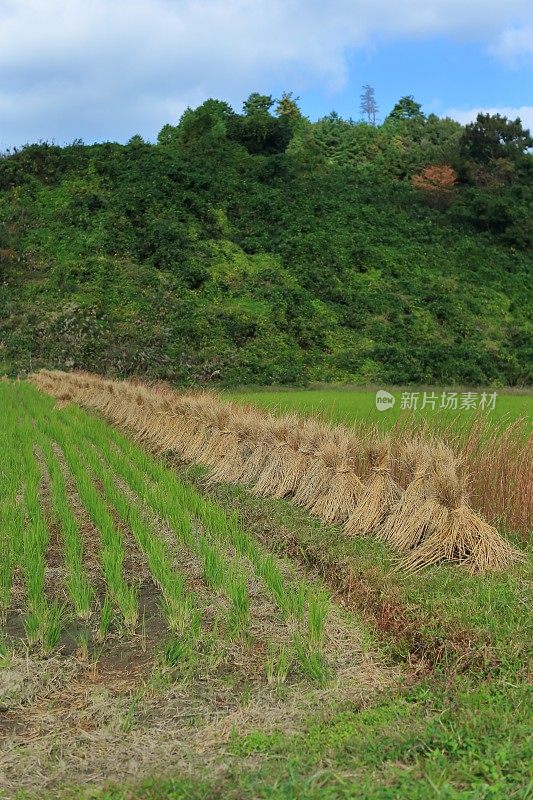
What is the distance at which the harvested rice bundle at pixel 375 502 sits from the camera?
5.07 metres

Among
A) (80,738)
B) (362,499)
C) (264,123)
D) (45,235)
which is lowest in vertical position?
(80,738)

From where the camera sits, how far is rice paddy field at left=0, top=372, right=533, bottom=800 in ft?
7.88

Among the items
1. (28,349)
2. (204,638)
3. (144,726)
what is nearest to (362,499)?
(204,638)

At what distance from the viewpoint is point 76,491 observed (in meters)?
6.77

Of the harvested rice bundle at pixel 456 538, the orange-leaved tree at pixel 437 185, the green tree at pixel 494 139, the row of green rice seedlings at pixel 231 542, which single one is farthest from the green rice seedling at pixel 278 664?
the green tree at pixel 494 139

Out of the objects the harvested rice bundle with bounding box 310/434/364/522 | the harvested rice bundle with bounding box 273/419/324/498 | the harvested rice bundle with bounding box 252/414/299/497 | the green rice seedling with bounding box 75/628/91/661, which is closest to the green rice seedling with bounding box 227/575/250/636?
the green rice seedling with bounding box 75/628/91/661

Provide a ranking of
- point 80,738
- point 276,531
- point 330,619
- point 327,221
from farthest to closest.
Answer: point 327,221 → point 276,531 → point 330,619 → point 80,738

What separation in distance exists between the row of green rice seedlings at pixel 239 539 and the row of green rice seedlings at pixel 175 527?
17 millimetres

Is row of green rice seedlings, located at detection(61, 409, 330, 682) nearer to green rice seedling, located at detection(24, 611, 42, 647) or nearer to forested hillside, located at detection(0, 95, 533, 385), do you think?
green rice seedling, located at detection(24, 611, 42, 647)

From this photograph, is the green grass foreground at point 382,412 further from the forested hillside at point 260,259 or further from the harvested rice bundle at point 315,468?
the forested hillside at point 260,259

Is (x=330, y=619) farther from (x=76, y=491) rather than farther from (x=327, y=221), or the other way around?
(x=327, y=221)

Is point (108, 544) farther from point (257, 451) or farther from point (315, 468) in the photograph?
point (257, 451)

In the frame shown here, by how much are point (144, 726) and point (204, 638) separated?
727 mm

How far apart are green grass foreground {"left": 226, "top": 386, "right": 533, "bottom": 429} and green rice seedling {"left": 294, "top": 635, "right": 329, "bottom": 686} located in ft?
11.1
